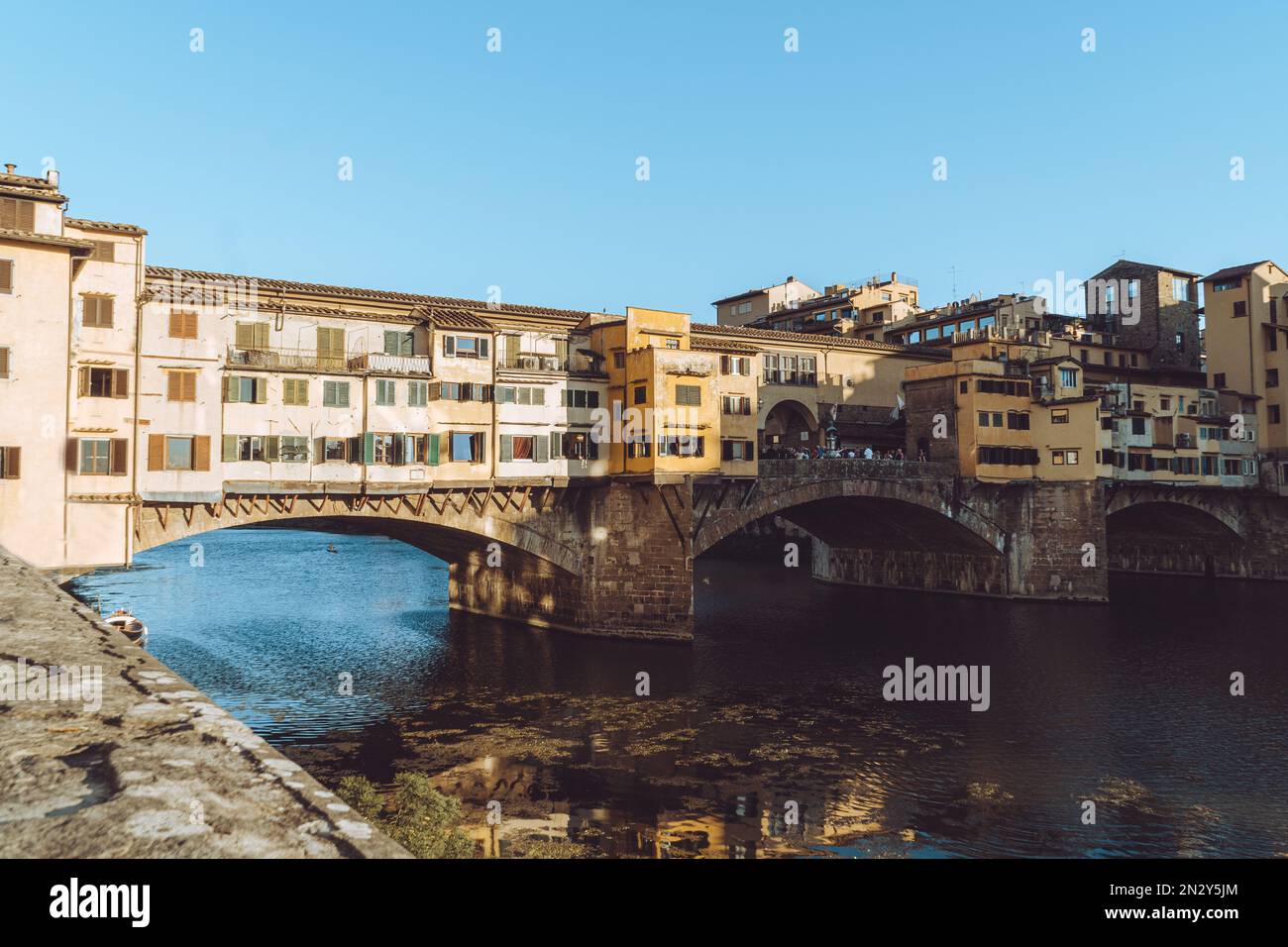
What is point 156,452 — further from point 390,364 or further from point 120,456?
point 390,364

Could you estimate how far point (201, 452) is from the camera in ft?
124

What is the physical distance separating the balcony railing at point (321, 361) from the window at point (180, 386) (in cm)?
216

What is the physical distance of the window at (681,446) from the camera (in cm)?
4903

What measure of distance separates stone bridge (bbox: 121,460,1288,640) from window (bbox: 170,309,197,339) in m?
6.97

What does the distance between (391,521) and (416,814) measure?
25.3 meters

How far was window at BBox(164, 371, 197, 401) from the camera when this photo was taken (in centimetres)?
3684

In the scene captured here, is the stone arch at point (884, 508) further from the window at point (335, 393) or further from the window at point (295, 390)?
the window at point (295, 390)

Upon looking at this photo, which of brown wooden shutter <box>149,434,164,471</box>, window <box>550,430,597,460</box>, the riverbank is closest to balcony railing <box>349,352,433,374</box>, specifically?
window <box>550,430,597,460</box>

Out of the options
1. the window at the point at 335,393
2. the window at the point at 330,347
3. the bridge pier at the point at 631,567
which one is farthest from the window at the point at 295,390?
the bridge pier at the point at 631,567

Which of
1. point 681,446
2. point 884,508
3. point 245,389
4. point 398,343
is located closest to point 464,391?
point 398,343

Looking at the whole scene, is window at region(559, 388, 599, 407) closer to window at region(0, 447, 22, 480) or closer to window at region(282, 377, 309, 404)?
window at region(282, 377, 309, 404)
